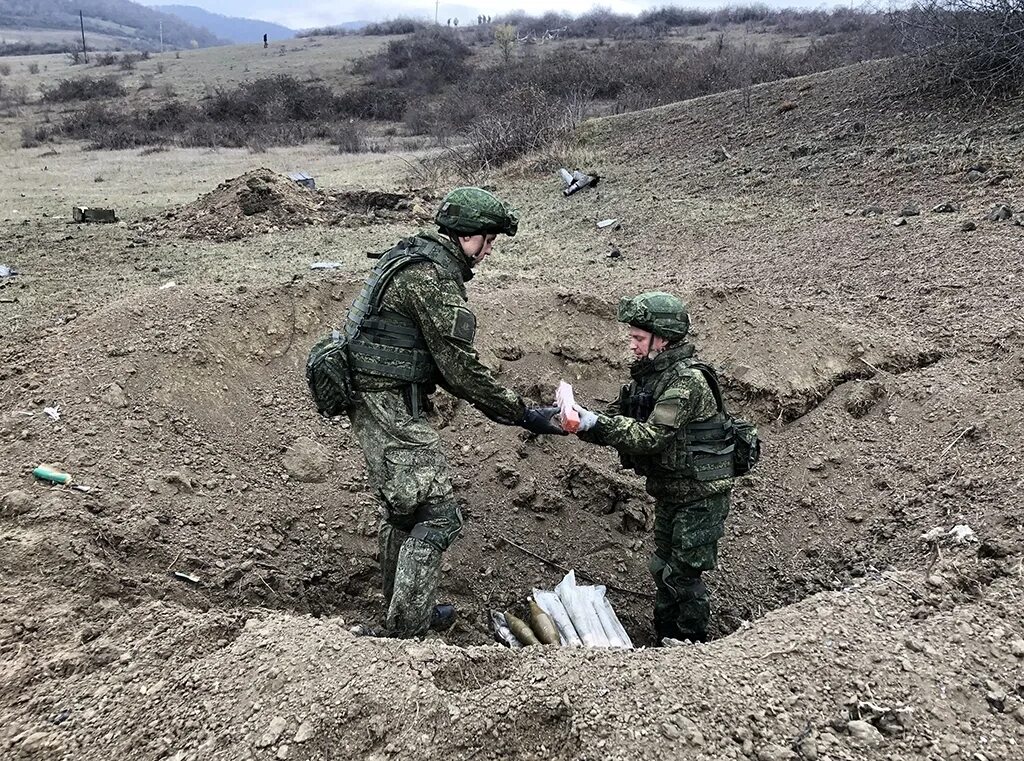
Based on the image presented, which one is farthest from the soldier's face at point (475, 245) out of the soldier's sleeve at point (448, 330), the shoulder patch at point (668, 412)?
the shoulder patch at point (668, 412)

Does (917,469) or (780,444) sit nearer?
(917,469)

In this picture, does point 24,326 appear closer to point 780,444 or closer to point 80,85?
point 780,444

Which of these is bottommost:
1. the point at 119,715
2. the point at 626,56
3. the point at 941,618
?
the point at 119,715

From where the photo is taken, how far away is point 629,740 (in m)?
2.25

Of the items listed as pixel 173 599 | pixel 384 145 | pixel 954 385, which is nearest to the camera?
pixel 173 599

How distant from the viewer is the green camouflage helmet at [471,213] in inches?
130

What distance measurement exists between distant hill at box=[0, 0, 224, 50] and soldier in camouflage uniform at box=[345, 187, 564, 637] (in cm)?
11400

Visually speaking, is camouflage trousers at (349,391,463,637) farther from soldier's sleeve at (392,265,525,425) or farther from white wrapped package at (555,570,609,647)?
white wrapped package at (555,570,609,647)

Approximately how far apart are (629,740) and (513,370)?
346 centimetres

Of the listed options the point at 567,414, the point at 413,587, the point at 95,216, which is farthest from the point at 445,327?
the point at 95,216

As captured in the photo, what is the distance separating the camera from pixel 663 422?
3336 millimetres

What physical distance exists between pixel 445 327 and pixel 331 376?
55 cm

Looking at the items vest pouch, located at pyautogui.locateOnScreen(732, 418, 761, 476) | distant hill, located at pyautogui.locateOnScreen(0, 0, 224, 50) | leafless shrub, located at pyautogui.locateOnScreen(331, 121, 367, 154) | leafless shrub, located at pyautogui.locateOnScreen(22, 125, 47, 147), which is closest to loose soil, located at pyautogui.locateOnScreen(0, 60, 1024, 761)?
vest pouch, located at pyautogui.locateOnScreen(732, 418, 761, 476)

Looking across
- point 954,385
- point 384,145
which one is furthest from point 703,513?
point 384,145
